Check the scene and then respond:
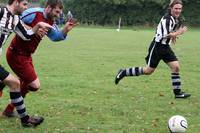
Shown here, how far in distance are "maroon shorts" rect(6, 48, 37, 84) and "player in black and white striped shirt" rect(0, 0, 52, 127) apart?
2.12ft

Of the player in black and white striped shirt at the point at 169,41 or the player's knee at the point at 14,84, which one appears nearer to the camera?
the player's knee at the point at 14,84

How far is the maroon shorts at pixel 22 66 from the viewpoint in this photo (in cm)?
890

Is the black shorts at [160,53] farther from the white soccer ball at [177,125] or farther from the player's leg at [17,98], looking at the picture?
the player's leg at [17,98]

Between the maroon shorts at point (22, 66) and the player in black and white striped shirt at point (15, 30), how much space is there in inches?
25.5

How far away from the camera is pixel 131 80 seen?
49.0ft

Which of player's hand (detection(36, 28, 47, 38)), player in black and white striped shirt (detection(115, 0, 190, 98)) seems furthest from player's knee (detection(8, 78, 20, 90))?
player in black and white striped shirt (detection(115, 0, 190, 98))

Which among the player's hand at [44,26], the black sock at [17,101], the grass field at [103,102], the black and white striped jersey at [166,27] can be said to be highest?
the player's hand at [44,26]

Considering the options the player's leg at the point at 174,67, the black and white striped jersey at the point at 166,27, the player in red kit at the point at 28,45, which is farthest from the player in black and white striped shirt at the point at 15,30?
the player's leg at the point at 174,67

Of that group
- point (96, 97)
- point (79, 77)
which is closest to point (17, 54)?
point (96, 97)

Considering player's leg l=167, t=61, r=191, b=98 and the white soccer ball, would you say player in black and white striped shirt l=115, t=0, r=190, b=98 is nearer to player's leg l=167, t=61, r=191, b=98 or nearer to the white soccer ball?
player's leg l=167, t=61, r=191, b=98

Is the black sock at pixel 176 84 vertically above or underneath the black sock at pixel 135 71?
underneath

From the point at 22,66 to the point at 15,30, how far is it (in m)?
0.87

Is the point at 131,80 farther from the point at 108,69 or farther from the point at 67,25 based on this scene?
the point at 67,25

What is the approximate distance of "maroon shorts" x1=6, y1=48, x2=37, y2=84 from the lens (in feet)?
29.2
